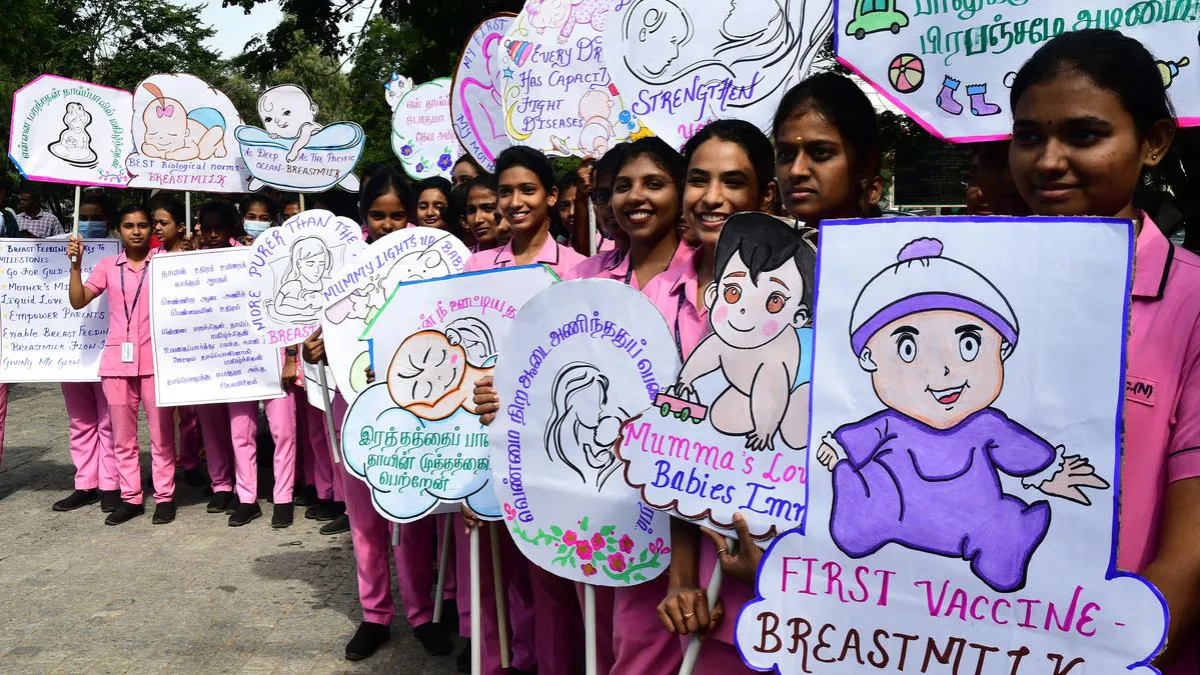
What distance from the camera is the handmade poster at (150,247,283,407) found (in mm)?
6273

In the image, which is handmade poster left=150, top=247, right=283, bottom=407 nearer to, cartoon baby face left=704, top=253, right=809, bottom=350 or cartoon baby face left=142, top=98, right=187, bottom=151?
cartoon baby face left=142, top=98, right=187, bottom=151

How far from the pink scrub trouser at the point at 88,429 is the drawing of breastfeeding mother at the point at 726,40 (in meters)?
5.02

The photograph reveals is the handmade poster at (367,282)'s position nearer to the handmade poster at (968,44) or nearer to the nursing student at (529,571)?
the nursing student at (529,571)

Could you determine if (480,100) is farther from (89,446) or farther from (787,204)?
(89,446)

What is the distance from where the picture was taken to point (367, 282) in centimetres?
398

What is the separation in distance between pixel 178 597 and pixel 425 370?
2593 mm

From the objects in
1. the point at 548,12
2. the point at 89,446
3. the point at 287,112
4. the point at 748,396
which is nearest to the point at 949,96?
the point at 748,396

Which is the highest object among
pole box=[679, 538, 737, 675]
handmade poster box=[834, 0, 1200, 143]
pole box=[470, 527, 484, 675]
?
handmade poster box=[834, 0, 1200, 143]

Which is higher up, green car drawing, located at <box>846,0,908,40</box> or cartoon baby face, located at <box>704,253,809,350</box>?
green car drawing, located at <box>846,0,908,40</box>

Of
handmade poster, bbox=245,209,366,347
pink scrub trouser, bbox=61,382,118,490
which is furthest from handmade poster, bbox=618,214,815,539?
pink scrub trouser, bbox=61,382,118,490

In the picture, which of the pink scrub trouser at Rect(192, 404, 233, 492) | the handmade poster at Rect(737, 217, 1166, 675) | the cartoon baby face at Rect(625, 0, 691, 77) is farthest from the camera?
the pink scrub trouser at Rect(192, 404, 233, 492)

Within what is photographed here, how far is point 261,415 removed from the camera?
9.51 metres

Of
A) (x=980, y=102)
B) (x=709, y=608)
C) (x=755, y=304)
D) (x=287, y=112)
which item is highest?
(x=287, y=112)

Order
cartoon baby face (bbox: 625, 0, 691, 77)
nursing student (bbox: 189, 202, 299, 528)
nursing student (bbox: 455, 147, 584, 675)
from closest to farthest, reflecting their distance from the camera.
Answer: cartoon baby face (bbox: 625, 0, 691, 77) → nursing student (bbox: 455, 147, 584, 675) → nursing student (bbox: 189, 202, 299, 528)
